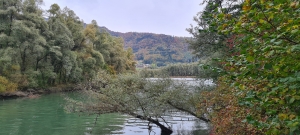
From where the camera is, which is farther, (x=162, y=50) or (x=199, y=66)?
(x=162, y=50)

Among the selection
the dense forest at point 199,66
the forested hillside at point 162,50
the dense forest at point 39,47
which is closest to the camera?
the dense forest at point 199,66

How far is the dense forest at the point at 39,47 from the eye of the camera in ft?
98.6

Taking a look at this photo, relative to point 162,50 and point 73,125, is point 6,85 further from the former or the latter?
point 162,50

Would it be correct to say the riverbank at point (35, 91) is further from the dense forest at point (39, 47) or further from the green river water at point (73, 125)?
the green river water at point (73, 125)

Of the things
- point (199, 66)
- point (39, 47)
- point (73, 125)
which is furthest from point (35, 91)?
point (199, 66)

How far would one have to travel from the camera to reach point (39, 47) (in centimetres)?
3080

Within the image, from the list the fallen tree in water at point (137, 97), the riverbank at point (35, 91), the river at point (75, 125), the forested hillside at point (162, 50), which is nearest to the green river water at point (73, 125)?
the river at point (75, 125)

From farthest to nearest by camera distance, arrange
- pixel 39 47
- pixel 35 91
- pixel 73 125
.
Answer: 1. pixel 35 91
2. pixel 39 47
3. pixel 73 125

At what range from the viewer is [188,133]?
582 inches

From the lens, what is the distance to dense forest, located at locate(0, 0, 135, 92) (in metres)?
30.0

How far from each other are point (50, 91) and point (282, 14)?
123ft

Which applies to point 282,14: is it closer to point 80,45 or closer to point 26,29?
point 26,29

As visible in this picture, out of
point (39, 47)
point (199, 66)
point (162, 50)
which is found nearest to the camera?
point (199, 66)

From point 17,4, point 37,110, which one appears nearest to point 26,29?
point 17,4
